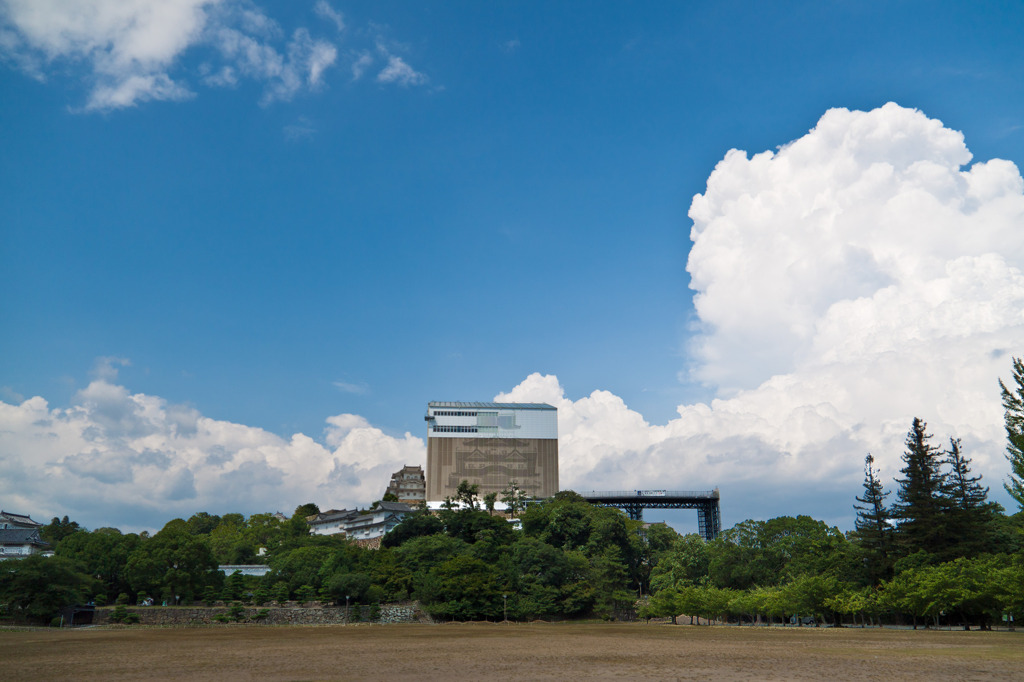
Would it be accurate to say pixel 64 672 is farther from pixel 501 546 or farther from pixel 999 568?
pixel 501 546

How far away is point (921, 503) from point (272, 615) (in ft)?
194

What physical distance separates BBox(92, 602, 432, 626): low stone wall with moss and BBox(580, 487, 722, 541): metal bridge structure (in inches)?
2231

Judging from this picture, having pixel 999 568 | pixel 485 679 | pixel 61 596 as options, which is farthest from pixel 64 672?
pixel 999 568

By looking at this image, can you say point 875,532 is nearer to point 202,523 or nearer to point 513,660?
point 513,660

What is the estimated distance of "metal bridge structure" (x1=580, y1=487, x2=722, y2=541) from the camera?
124438 millimetres

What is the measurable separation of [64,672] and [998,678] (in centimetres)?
2787

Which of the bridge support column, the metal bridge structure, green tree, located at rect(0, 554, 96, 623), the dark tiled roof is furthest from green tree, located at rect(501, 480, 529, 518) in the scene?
the dark tiled roof

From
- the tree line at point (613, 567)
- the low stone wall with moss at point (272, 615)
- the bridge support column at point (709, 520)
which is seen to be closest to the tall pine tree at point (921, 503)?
the tree line at point (613, 567)

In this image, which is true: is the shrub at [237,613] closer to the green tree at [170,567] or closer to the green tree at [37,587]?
the green tree at [170,567]

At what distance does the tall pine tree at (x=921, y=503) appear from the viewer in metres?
56.5

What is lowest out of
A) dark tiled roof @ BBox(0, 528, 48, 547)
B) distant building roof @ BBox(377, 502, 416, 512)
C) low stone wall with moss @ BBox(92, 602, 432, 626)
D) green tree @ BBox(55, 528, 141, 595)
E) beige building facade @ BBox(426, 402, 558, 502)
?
low stone wall with moss @ BBox(92, 602, 432, 626)

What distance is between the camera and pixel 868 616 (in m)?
61.2

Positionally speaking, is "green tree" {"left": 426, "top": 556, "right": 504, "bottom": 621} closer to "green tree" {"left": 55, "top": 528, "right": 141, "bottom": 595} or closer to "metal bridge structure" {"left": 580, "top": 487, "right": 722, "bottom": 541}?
"green tree" {"left": 55, "top": 528, "right": 141, "bottom": 595}

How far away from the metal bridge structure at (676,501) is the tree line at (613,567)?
1103 inches
